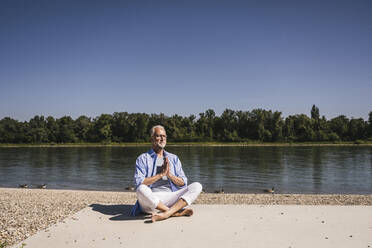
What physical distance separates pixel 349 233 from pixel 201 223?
2.63 meters

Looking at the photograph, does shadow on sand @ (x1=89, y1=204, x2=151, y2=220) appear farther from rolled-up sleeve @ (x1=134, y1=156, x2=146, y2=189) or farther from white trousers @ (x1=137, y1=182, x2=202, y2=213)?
rolled-up sleeve @ (x1=134, y1=156, x2=146, y2=189)

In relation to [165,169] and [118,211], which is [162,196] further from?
Answer: [118,211]

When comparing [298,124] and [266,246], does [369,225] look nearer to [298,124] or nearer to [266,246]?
[266,246]

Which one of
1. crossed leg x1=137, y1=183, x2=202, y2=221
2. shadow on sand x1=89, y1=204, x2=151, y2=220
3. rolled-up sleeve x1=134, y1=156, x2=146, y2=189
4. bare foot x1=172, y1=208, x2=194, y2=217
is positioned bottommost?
shadow on sand x1=89, y1=204, x2=151, y2=220

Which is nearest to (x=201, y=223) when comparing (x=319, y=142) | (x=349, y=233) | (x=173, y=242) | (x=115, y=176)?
(x=173, y=242)

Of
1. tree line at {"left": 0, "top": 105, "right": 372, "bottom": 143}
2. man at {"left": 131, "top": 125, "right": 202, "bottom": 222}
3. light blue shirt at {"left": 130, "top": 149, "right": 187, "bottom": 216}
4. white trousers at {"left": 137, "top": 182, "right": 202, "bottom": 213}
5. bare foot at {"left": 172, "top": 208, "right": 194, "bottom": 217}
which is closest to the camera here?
white trousers at {"left": 137, "top": 182, "right": 202, "bottom": 213}

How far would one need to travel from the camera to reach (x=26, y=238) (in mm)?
5410

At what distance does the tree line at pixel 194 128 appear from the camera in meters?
104

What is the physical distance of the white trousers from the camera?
5762mm

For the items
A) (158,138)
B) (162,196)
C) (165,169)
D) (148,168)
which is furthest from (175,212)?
(158,138)

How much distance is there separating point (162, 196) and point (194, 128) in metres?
108

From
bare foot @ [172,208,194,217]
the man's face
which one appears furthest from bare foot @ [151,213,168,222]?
the man's face

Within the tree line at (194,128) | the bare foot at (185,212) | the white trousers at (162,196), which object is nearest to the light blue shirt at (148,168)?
the white trousers at (162,196)

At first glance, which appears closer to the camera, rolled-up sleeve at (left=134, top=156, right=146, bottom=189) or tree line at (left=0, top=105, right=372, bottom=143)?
rolled-up sleeve at (left=134, top=156, right=146, bottom=189)
